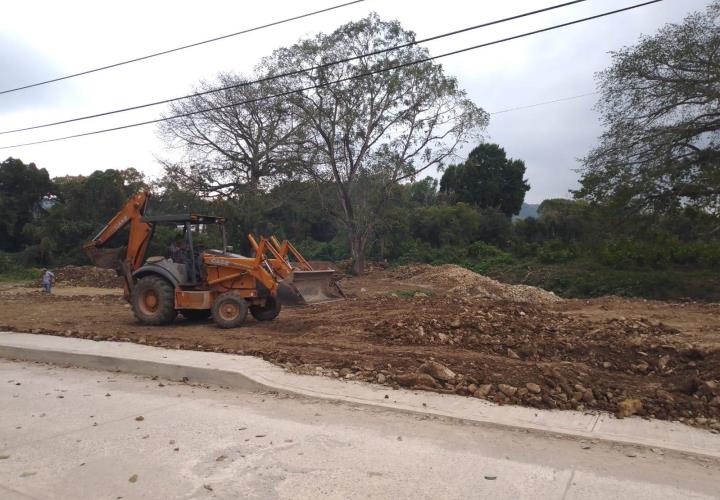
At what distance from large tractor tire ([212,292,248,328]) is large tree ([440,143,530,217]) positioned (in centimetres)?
3813

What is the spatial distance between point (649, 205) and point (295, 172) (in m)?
19.5

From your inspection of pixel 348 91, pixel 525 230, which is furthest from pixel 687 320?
pixel 525 230

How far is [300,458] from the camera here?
490 cm

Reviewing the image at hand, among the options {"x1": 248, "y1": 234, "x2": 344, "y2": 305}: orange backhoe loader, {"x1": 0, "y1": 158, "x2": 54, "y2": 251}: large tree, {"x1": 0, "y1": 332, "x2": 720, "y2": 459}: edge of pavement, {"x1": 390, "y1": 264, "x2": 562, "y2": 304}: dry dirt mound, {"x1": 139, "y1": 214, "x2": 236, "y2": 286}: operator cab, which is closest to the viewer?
{"x1": 0, "y1": 332, "x2": 720, "y2": 459}: edge of pavement

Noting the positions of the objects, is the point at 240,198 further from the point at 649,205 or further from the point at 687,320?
the point at 687,320

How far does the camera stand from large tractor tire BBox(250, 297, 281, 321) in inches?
522

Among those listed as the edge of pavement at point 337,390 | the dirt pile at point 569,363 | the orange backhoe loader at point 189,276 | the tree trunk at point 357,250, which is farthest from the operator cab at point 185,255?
the tree trunk at point 357,250

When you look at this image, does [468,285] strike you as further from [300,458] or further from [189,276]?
[300,458]

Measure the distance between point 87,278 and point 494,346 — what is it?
91.3 feet

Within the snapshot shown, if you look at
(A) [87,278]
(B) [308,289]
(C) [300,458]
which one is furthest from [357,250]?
(C) [300,458]

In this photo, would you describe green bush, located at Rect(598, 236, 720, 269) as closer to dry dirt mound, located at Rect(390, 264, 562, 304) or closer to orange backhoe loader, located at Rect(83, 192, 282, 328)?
dry dirt mound, located at Rect(390, 264, 562, 304)

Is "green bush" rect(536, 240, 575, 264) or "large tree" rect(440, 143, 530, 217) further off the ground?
"large tree" rect(440, 143, 530, 217)

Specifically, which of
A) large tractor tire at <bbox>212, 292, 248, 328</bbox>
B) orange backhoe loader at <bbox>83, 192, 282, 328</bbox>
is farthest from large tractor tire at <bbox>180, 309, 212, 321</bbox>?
large tractor tire at <bbox>212, 292, 248, 328</bbox>

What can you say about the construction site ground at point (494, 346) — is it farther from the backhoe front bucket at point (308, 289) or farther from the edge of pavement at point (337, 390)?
the backhoe front bucket at point (308, 289)
